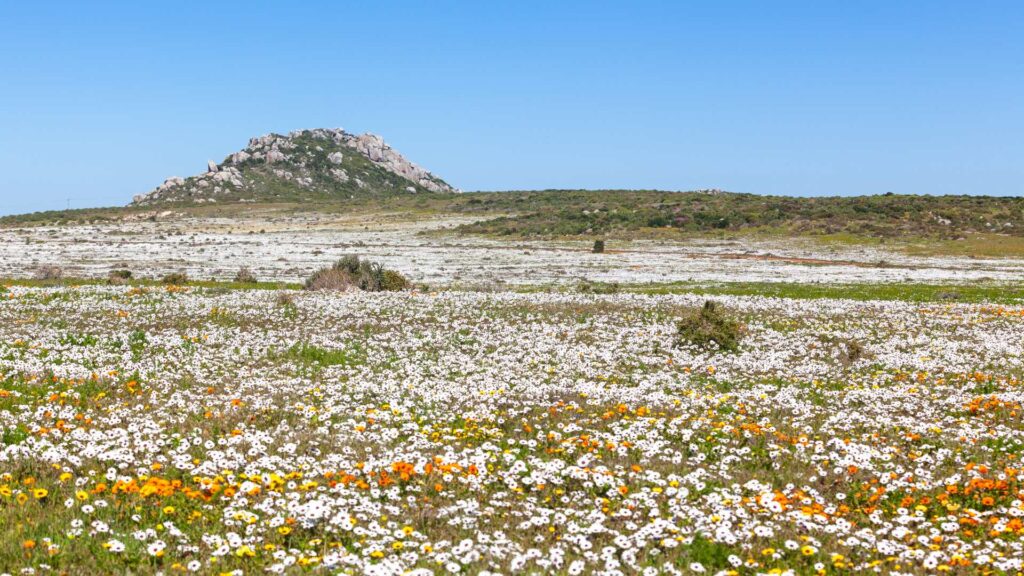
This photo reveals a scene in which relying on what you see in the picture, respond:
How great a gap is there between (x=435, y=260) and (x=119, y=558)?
5840 centimetres

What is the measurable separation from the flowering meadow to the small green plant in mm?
511

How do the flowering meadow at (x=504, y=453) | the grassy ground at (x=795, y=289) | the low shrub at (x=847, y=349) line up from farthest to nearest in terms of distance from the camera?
the grassy ground at (x=795, y=289)
the low shrub at (x=847, y=349)
the flowering meadow at (x=504, y=453)

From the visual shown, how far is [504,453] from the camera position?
446 inches

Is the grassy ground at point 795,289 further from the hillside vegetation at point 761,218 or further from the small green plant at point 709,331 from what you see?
the hillside vegetation at point 761,218

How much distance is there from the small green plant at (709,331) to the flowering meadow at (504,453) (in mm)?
511

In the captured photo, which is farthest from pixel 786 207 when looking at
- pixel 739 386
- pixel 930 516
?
pixel 930 516

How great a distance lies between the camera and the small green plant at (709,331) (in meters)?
21.9

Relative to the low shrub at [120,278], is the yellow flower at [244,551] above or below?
below

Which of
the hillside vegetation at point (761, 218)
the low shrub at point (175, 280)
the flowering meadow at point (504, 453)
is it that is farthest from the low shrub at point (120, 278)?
the hillside vegetation at point (761, 218)

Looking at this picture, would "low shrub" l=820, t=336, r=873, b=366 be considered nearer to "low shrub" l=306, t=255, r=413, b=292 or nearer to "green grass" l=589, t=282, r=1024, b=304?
"green grass" l=589, t=282, r=1024, b=304

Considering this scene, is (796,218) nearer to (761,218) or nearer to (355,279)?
(761,218)

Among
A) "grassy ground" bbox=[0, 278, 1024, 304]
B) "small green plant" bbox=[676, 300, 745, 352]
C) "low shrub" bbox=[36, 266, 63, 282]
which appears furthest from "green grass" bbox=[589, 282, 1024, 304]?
"low shrub" bbox=[36, 266, 63, 282]

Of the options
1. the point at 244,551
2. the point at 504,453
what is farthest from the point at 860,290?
the point at 244,551

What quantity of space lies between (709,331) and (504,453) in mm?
12368
